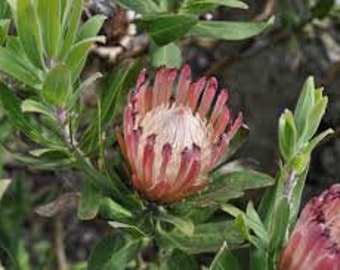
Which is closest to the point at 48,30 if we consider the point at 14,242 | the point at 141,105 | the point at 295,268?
the point at 141,105

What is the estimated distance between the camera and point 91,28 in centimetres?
135

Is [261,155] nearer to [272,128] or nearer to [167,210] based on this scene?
[272,128]

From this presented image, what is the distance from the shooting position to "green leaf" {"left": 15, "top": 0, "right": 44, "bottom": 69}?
125cm

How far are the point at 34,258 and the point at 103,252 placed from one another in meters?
1.13

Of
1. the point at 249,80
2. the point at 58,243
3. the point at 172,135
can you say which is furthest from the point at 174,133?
the point at 249,80

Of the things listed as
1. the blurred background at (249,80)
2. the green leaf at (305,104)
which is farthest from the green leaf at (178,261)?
the blurred background at (249,80)

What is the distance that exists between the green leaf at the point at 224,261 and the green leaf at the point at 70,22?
33 cm

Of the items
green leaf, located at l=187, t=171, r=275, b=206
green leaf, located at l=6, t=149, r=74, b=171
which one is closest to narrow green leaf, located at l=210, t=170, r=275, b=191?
green leaf, located at l=187, t=171, r=275, b=206

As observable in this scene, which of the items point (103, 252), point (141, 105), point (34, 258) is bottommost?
point (34, 258)

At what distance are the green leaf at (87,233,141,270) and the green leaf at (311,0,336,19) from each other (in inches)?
30.4

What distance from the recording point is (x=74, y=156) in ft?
4.60

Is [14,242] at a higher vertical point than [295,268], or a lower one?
lower

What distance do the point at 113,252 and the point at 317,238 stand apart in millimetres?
332

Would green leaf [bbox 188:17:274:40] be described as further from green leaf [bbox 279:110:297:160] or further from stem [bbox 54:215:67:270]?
stem [bbox 54:215:67:270]
